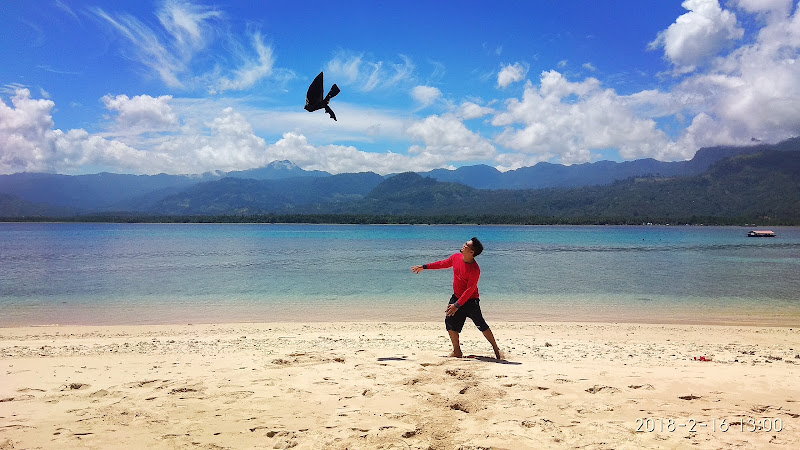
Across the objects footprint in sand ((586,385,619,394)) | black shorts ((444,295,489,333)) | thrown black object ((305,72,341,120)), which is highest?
thrown black object ((305,72,341,120))

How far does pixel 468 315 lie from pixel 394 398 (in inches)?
109

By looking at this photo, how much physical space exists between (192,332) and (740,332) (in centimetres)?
1660

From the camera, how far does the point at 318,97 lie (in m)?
6.45

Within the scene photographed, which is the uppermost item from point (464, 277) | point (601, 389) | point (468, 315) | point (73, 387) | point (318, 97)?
point (318, 97)

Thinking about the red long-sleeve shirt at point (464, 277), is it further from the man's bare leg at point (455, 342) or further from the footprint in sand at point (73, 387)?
the footprint in sand at point (73, 387)

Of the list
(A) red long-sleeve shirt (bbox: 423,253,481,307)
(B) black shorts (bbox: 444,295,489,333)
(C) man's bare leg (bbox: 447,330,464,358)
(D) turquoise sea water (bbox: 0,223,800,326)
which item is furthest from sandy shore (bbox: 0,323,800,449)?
(D) turquoise sea water (bbox: 0,223,800,326)

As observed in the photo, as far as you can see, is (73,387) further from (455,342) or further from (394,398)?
(455,342)

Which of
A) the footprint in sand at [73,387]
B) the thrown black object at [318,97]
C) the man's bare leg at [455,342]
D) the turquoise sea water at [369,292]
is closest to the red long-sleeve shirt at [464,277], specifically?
the man's bare leg at [455,342]

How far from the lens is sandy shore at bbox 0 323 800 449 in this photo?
509cm

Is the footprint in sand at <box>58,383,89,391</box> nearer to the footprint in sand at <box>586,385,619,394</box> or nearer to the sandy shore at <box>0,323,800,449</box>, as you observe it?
the sandy shore at <box>0,323,800,449</box>

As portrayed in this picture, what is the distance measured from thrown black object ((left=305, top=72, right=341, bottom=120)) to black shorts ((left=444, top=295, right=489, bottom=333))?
4.00 metres

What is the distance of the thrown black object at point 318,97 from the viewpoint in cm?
635

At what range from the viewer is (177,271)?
3378 centimetres

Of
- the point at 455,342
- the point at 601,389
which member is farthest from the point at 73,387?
the point at 601,389
